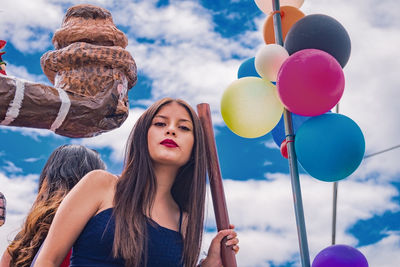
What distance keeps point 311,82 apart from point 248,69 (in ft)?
2.46

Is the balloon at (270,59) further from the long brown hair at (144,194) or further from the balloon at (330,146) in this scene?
the long brown hair at (144,194)

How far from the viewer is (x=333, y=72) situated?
2.20 m

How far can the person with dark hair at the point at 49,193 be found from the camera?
2170 mm

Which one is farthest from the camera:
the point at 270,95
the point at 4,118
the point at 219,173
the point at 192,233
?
the point at 270,95

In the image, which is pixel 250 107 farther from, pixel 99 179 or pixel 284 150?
pixel 99 179

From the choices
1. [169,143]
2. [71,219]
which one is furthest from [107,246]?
[169,143]

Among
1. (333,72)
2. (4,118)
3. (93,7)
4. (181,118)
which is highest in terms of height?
(333,72)

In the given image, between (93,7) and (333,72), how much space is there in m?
1.21

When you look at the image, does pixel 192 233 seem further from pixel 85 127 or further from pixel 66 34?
pixel 66 34

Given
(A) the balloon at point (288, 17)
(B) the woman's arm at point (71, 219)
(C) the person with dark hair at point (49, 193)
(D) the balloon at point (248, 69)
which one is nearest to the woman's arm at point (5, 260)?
(C) the person with dark hair at point (49, 193)

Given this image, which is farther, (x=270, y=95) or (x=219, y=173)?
(x=270, y=95)

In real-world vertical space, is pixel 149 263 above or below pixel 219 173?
below

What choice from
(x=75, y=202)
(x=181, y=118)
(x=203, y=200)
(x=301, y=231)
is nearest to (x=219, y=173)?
(x=203, y=200)

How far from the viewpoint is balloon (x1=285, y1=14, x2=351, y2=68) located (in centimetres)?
241
